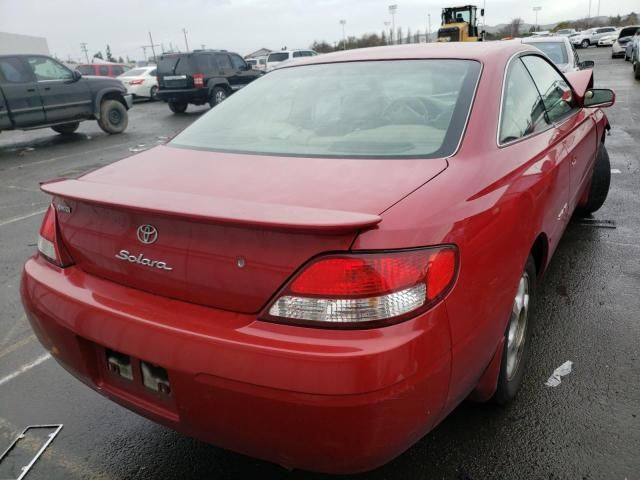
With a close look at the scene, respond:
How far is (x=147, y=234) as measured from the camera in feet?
5.71

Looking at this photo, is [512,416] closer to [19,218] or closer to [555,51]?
[19,218]

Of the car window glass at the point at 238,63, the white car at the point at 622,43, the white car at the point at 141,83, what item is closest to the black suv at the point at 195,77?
the car window glass at the point at 238,63

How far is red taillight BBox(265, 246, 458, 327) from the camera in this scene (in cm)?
149

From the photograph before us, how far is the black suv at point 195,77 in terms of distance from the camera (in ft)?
51.2

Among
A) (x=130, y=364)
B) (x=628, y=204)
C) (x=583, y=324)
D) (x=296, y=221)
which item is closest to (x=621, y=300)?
(x=583, y=324)

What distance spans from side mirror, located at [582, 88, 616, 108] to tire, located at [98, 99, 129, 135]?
11.3m

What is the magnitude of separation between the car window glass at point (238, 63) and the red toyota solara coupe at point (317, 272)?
15398 millimetres

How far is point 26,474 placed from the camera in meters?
2.20

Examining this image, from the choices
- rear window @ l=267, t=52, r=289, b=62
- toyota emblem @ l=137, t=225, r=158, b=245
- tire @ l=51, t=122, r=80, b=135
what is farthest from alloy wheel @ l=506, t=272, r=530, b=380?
rear window @ l=267, t=52, r=289, b=62

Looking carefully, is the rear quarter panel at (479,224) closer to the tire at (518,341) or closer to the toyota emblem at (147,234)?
the tire at (518,341)

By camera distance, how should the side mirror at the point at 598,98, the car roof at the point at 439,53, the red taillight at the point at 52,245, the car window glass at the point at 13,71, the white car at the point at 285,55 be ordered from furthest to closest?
the white car at the point at 285,55 → the car window glass at the point at 13,71 → the side mirror at the point at 598,98 → the car roof at the point at 439,53 → the red taillight at the point at 52,245

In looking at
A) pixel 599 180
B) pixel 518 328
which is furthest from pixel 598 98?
pixel 518 328

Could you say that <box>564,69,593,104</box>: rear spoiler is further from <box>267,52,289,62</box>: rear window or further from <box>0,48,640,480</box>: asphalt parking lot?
<box>267,52,289,62</box>: rear window

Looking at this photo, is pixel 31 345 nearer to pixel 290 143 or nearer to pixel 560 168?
pixel 290 143
